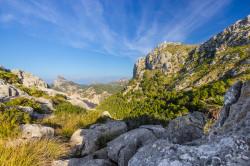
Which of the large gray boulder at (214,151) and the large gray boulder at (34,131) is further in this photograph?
the large gray boulder at (34,131)

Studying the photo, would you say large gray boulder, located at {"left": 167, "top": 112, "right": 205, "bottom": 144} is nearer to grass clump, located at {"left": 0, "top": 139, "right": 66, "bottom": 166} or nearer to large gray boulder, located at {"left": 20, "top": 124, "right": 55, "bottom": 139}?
grass clump, located at {"left": 0, "top": 139, "right": 66, "bottom": 166}

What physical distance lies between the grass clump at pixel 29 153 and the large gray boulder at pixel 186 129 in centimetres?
419

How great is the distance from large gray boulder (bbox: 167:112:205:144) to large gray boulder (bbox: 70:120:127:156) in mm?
4814

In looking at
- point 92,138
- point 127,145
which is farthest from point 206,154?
point 92,138

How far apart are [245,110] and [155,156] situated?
1.97 metres

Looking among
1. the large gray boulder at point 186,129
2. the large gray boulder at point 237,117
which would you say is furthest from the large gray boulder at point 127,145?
the large gray boulder at point 237,117

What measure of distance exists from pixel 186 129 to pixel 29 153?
16.1 feet

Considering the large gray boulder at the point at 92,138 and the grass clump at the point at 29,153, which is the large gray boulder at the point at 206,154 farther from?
the large gray boulder at the point at 92,138

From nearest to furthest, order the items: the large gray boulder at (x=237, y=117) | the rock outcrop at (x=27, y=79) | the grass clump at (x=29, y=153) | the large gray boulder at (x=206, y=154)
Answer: the large gray boulder at (x=206, y=154) < the large gray boulder at (x=237, y=117) < the grass clump at (x=29, y=153) < the rock outcrop at (x=27, y=79)

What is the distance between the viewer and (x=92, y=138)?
11.2 meters

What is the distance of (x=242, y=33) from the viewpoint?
193m

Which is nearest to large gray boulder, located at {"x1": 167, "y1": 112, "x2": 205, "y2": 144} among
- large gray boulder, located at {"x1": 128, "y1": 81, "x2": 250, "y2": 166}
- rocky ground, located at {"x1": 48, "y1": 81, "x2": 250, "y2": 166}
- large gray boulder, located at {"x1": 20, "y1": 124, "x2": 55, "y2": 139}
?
rocky ground, located at {"x1": 48, "y1": 81, "x2": 250, "y2": 166}

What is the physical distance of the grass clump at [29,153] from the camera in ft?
20.7

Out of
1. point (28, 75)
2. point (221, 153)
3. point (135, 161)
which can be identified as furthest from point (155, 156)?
point (28, 75)
